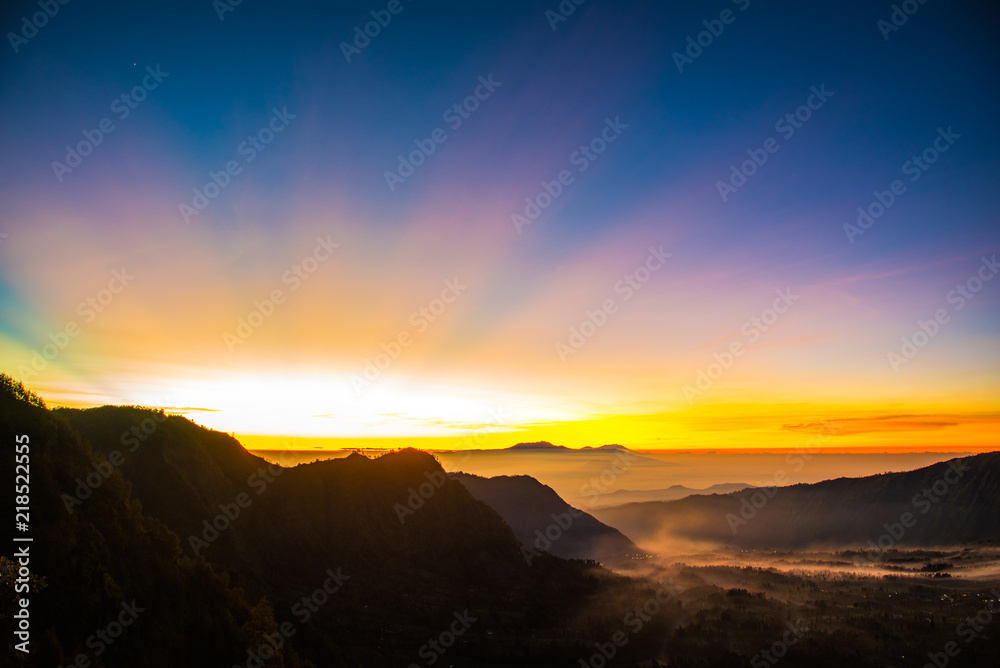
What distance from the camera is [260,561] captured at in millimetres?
48219

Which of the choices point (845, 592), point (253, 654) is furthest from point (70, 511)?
point (845, 592)

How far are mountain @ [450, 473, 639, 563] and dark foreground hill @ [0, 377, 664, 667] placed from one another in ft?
177

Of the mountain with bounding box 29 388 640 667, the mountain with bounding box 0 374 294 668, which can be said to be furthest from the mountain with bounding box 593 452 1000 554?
the mountain with bounding box 0 374 294 668

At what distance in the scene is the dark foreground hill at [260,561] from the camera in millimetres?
18891

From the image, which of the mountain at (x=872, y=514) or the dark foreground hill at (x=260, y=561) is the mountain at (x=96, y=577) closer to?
the dark foreground hill at (x=260, y=561)

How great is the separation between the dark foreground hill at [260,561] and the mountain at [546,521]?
5393cm

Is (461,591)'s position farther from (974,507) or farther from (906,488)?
(906,488)

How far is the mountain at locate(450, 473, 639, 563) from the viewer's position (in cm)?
13550

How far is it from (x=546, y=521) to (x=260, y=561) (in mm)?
109111

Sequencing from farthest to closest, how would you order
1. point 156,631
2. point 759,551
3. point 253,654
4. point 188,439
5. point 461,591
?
point 759,551 < point 461,591 < point 188,439 < point 253,654 < point 156,631

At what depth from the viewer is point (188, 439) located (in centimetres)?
5122

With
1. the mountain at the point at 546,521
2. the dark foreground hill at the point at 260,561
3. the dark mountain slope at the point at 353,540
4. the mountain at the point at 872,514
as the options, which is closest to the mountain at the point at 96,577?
the dark foreground hill at the point at 260,561

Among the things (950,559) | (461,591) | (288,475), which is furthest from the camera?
(950,559)

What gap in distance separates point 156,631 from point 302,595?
30.8 m
